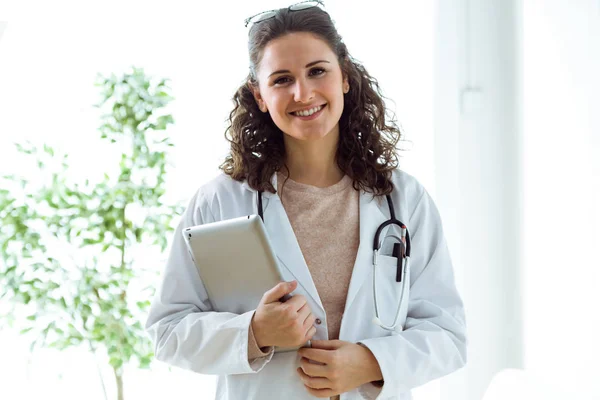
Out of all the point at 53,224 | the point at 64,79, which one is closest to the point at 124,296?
the point at 53,224

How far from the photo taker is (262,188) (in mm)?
1410

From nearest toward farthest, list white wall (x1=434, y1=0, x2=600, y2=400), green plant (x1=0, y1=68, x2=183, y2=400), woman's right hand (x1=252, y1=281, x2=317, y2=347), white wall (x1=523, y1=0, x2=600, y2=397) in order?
woman's right hand (x1=252, y1=281, x2=317, y2=347)
white wall (x1=523, y1=0, x2=600, y2=397)
white wall (x1=434, y1=0, x2=600, y2=400)
green plant (x1=0, y1=68, x2=183, y2=400)

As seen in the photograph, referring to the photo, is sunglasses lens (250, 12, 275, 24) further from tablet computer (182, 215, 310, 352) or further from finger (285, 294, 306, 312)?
finger (285, 294, 306, 312)

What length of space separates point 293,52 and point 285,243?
1.25 ft

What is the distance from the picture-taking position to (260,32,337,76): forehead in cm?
131

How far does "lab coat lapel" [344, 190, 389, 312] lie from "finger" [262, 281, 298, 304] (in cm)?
17

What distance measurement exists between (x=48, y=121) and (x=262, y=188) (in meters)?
1.65

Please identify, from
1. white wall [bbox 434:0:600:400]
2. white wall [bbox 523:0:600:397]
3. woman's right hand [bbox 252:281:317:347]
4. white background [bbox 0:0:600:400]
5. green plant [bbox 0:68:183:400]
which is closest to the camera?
woman's right hand [bbox 252:281:317:347]

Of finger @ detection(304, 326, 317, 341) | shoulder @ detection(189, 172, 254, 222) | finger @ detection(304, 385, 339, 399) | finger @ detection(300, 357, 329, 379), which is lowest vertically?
finger @ detection(304, 385, 339, 399)

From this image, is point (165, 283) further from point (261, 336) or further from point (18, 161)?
point (18, 161)

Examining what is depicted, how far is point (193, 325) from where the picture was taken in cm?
128

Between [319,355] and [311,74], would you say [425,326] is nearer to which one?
[319,355]

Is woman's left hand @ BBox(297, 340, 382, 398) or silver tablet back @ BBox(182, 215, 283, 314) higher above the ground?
silver tablet back @ BBox(182, 215, 283, 314)

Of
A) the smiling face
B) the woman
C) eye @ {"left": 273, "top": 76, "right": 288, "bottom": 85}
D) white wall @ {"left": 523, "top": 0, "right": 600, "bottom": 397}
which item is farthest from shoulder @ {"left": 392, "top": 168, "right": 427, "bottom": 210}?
white wall @ {"left": 523, "top": 0, "right": 600, "bottom": 397}
